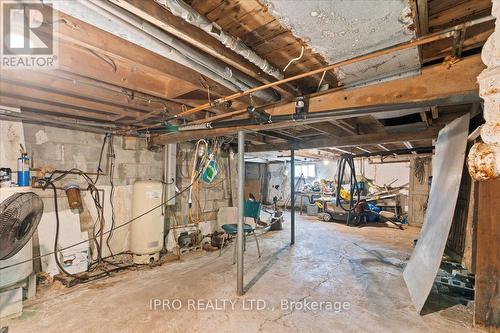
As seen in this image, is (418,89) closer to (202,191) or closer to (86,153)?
(202,191)

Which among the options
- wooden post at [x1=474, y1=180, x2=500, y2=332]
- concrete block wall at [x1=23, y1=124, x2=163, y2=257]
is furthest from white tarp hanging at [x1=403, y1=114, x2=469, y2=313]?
concrete block wall at [x1=23, y1=124, x2=163, y2=257]

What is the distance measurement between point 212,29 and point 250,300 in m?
2.38

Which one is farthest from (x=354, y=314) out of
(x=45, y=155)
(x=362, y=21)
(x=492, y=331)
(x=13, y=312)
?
(x=45, y=155)

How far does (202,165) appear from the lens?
381 centimetres

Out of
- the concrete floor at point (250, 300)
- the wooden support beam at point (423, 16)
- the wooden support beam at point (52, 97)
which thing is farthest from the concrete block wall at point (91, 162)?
the wooden support beam at point (423, 16)

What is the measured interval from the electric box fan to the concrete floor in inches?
28.1

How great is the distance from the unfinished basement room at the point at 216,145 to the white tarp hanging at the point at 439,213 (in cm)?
3

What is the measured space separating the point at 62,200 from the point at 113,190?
1.95 feet

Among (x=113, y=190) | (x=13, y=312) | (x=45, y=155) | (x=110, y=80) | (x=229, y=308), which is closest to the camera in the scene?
(x=110, y=80)

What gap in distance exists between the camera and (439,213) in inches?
91.7

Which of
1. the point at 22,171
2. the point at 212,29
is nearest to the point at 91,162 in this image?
the point at 22,171

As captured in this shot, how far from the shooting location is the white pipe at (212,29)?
3.20 ft

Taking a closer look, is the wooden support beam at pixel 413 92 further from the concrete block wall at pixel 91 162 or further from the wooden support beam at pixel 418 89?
the concrete block wall at pixel 91 162

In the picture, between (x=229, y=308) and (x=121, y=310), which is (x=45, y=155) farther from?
(x=229, y=308)
